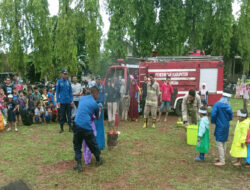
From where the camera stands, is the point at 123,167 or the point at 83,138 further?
the point at 123,167

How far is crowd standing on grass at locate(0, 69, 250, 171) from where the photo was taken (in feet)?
16.4

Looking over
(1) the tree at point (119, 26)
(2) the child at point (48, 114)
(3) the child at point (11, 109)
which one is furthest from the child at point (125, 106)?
(1) the tree at point (119, 26)

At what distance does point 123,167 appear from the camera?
5156mm

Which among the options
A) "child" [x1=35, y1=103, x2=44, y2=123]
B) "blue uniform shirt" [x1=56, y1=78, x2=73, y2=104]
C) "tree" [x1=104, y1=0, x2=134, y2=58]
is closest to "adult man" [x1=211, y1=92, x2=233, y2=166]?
"blue uniform shirt" [x1=56, y1=78, x2=73, y2=104]

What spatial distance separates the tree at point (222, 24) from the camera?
21969 mm

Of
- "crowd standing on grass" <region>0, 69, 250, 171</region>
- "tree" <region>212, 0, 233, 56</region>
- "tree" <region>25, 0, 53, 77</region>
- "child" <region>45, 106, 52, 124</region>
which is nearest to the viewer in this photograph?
"crowd standing on grass" <region>0, 69, 250, 171</region>

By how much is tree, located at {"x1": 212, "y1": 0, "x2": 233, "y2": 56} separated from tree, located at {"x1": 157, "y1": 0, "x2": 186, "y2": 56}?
3587mm

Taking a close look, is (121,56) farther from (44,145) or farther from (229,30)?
(44,145)

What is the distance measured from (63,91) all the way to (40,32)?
14.1m

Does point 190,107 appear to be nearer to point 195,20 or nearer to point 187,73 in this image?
point 187,73

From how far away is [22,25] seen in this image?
19766 mm

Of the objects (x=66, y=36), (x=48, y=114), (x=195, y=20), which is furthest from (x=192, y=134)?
(x=195, y=20)

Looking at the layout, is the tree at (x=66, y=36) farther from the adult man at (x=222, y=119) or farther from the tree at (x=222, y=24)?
the adult man at (x=222, y=119)

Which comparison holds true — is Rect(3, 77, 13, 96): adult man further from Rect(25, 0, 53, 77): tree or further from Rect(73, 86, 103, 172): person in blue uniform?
Rect(25, 0, 53, 77): tree
